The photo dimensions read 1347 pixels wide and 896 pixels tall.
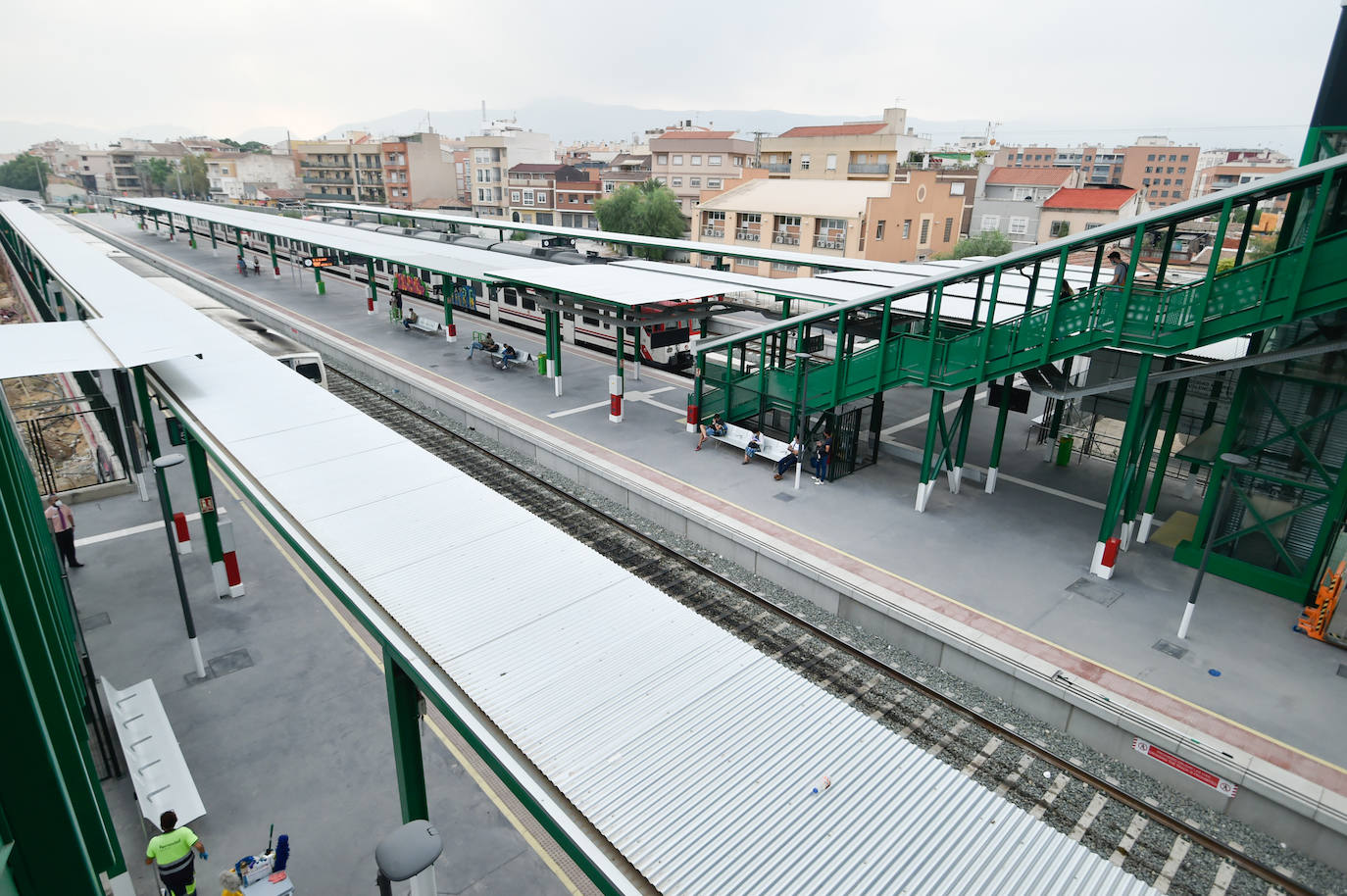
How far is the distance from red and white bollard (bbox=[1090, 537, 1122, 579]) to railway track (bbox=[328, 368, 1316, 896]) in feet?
13.5

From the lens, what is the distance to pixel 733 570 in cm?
1327

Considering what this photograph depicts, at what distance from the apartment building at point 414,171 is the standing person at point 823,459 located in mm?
83816

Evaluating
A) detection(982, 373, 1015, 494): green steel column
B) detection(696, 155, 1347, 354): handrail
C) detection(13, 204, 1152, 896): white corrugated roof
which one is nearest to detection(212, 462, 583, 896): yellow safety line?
detection(13, 204, 1152, 896): white corrugated roof

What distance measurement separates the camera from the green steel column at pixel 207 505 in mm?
10930

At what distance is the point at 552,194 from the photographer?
75625 millimetres

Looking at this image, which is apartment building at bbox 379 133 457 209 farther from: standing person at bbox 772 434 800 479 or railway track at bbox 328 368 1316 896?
standing person at bbox 772 434 800 479

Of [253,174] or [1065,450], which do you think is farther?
[253,174]

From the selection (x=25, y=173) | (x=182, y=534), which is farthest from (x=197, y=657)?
(x=25, y=173)

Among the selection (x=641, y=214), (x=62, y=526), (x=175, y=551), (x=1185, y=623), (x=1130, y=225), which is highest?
(x=1130, y=225)

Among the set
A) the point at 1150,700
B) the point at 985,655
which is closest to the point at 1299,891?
the point at 1150,700

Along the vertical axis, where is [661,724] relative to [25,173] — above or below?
below

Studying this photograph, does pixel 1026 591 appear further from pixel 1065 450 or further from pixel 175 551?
pixel 175 551

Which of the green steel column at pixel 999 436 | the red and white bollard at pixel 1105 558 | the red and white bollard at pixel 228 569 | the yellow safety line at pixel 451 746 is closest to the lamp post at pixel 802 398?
the green steel column at pixel 999 436

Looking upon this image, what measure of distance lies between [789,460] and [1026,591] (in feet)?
18.3
